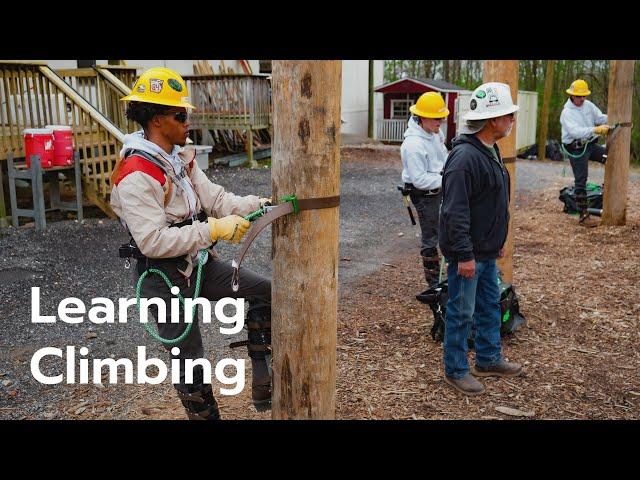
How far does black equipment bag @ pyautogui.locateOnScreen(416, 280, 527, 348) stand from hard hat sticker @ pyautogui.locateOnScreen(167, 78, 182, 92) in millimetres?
2667

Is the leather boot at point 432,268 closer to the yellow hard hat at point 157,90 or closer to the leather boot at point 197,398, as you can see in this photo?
the leather boot at point 197,398

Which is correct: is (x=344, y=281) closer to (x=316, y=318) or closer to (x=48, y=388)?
(x=48, y=388)

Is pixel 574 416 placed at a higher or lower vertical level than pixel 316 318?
lower

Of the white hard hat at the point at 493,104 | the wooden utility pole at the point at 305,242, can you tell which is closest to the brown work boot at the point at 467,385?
the white hard hat at the point at 493,104

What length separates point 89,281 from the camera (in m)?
6.99

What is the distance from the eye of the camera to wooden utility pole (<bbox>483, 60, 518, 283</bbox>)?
209 inches

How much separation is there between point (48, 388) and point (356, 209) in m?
7.88

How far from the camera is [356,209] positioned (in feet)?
39.3

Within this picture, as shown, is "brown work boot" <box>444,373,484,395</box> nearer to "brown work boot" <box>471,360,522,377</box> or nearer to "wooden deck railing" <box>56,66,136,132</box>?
"brown work boot" <box>471,360,522,377</box>

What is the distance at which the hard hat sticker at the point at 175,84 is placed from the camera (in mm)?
3302

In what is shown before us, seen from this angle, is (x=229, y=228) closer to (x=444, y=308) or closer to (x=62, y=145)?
(x=444, y=308)

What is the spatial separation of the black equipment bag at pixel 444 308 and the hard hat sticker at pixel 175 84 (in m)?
2.67

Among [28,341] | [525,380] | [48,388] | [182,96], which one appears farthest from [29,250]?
[525,380]

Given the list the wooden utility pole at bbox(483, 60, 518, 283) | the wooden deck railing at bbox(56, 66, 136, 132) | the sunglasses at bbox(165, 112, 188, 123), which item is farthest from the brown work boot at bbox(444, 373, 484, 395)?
the wooden deck railing at bbox(56, 66, 136, 132)
